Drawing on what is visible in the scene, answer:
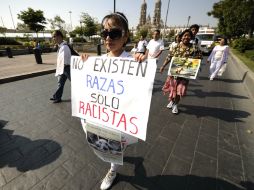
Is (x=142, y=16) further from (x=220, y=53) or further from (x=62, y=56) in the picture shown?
(x=62, y=56)

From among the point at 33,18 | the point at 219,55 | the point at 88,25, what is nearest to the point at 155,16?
the point at 88,25

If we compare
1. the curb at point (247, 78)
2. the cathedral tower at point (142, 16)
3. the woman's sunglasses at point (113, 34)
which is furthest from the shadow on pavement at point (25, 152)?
the cathedral tower at point (142, 16)

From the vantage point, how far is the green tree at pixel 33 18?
27297 mm

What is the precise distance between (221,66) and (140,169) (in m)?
6.91

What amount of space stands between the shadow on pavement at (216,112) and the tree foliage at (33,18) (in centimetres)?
3247

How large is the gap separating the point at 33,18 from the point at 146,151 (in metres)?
33.5

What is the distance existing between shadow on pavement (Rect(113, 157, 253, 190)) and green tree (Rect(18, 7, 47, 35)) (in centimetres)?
3369

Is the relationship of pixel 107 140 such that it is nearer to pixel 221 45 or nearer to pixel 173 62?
pixel 173 62

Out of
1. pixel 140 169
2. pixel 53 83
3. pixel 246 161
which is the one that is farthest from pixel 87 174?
pixel 53 83

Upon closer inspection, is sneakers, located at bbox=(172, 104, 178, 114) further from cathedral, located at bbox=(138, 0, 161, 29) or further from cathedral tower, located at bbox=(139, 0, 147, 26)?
cathedral tower, located at bbox=(139, 0, 147, 26)

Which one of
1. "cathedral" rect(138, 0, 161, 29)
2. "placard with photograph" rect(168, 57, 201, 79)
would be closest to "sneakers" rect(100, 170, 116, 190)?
"placard with photograph" rect(168, 57, 201, 79)

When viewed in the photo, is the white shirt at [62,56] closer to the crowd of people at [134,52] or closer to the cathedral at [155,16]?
the crowd of people at [134,52]

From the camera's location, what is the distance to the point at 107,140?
1.65m

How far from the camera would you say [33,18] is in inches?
1100
